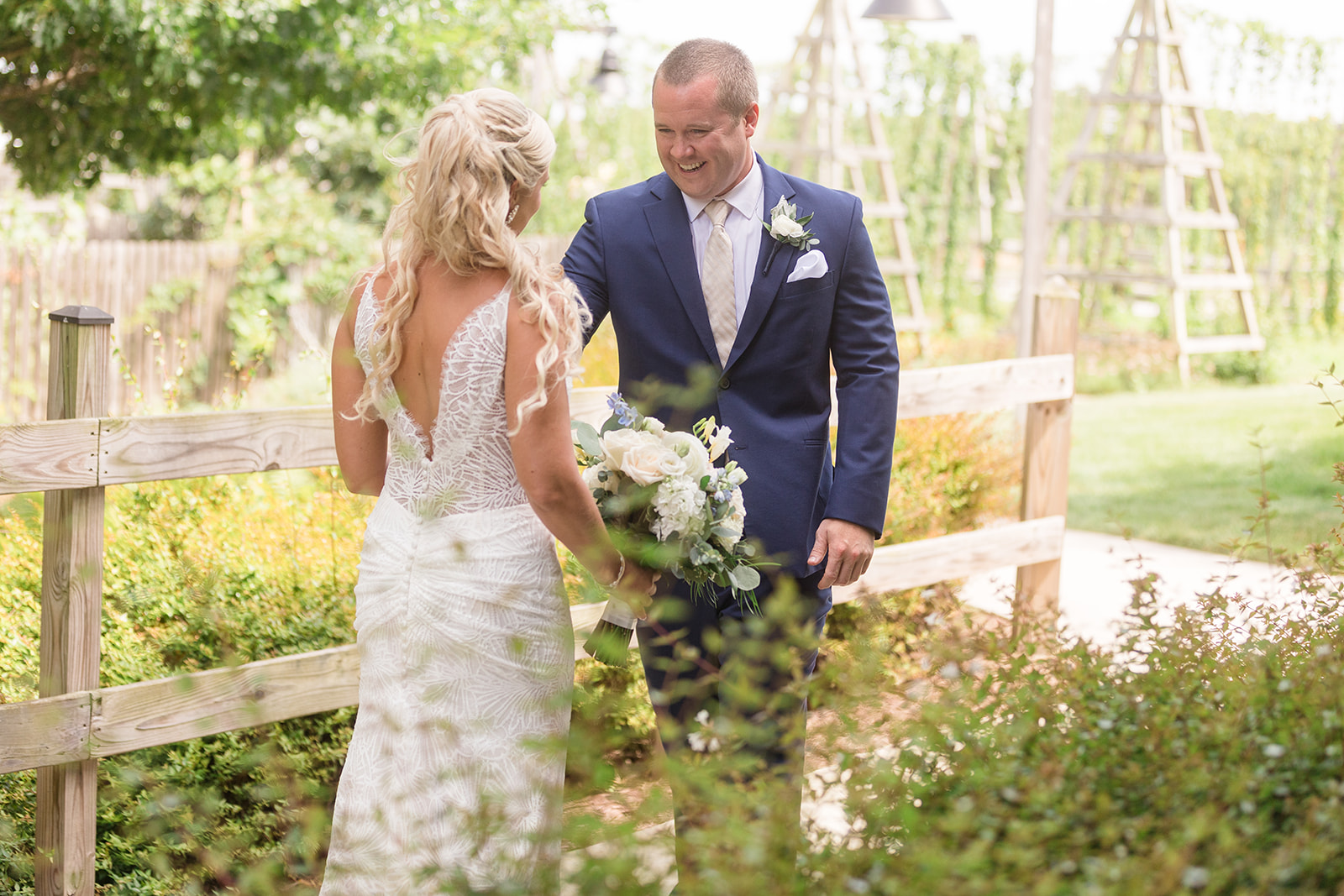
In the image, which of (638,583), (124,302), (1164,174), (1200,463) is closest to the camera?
(638,583)

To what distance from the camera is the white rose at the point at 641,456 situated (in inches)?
95.2

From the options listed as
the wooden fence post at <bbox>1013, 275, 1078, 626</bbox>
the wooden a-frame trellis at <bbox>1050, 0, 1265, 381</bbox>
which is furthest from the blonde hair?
the wooden a-frame trellis at <bbox>1050, 0, 1265, 381</bbox>

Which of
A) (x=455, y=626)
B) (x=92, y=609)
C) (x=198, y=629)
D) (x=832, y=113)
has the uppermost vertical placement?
(x=832, y=113)

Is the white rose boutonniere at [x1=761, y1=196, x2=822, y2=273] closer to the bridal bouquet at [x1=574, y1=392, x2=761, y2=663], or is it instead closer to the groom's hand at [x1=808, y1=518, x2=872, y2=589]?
the bridal bouquet at [x1=574, y1=392, x2=761, y2=663]

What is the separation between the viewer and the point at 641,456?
2436mm

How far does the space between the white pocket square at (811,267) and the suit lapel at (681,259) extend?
24cm

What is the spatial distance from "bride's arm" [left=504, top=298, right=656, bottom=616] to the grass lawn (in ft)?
16.6

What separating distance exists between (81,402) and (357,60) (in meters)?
5.58

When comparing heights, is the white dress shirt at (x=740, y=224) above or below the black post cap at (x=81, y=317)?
above

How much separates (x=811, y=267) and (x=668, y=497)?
30.7 inches

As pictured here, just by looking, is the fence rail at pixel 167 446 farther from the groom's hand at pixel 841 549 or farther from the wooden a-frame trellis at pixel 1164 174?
the wooden a-frame trellis at pixel 1164 174

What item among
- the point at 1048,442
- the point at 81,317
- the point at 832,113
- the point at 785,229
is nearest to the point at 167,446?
the point at 81,317

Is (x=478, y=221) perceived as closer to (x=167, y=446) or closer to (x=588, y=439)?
(x=588, y=439)

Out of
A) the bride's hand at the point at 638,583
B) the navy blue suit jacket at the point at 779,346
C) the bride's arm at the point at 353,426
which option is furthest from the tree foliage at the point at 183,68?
the bride's hand at the point at 638,583
